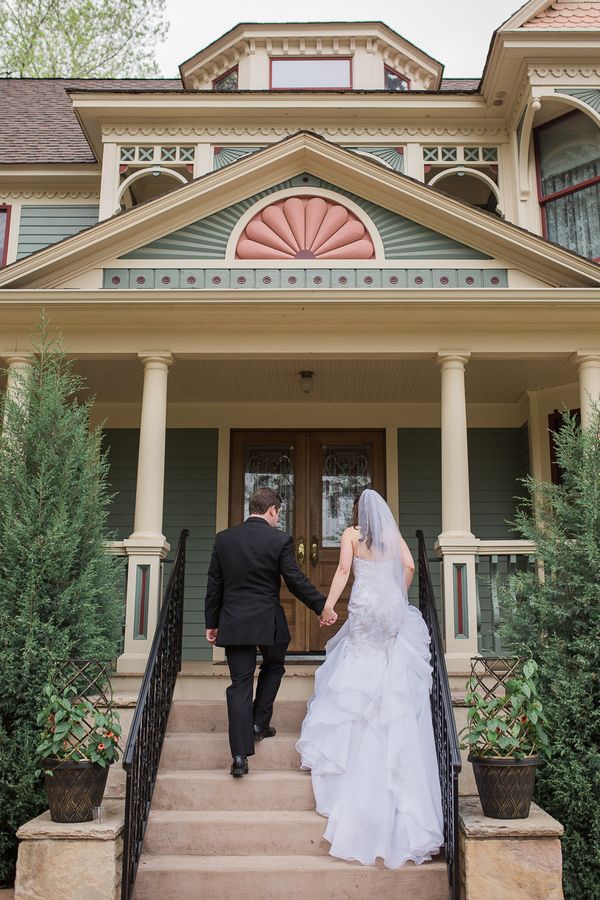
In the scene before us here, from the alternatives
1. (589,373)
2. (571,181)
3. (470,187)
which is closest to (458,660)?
(589,373)

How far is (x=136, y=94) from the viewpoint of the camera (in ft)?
30.3

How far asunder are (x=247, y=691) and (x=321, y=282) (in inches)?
154

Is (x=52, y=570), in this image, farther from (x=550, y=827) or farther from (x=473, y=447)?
(x=473, y=447)

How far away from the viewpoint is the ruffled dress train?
424cm

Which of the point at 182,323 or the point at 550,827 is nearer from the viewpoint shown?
the point at 550,827

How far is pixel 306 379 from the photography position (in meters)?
8.28

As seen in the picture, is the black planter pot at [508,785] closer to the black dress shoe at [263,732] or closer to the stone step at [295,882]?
the stone step at [295,882]

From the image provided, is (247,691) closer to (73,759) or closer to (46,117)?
(73,759)

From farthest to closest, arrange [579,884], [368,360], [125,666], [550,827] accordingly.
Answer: [368,360], [125,666], [579,884], [550,827]

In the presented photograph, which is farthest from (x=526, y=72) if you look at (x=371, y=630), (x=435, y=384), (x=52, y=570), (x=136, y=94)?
(x=52, y=570)

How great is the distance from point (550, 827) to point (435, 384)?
17.3 ft

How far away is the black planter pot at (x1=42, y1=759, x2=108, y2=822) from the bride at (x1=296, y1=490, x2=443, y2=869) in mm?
1275

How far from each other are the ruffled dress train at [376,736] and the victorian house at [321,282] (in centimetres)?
132

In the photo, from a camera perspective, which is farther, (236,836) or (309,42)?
(309,42)
